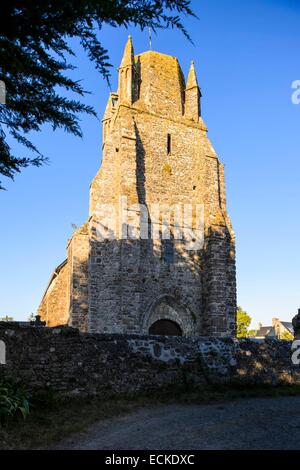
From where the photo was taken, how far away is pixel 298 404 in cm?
885

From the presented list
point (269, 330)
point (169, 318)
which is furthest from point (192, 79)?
point (269, 330)

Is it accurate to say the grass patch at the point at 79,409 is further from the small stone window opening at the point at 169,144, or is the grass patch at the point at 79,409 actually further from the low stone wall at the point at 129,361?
the small stone window opening at the point at 169,144

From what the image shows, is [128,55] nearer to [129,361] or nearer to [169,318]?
[169,318]

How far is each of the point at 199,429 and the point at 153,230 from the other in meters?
13.7

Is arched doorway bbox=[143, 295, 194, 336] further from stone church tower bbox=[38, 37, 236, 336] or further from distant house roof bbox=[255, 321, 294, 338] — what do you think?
distant house roof bbox=[255, 321, 294, 338]

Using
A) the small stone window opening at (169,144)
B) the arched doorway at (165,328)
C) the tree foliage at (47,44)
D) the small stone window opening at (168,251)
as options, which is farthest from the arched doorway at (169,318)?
the tree foliage at (47,44)

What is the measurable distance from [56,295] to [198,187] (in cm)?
1048

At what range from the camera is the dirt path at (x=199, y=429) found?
6.06 metres

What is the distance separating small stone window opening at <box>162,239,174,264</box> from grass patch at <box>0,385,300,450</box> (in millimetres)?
9968

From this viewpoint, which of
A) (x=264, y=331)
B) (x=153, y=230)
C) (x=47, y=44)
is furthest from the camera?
(x=264, y=331)

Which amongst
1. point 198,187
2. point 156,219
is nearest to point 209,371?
point 156,219

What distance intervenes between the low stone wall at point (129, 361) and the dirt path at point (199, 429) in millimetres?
1119

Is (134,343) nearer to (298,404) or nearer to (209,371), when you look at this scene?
(209,371)

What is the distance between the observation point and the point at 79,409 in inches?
323
